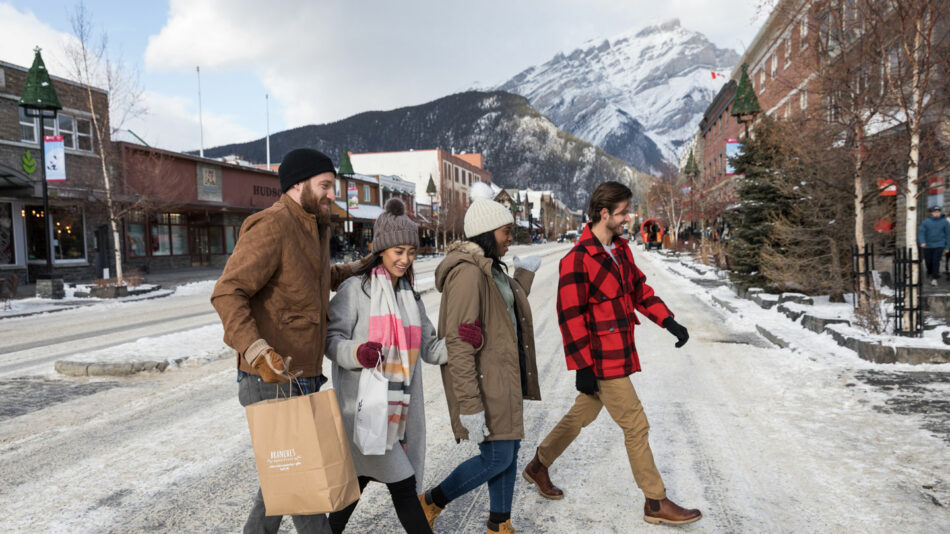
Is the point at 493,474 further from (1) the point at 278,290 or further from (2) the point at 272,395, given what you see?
(1) the point at 278,290

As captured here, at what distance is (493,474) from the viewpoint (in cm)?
289

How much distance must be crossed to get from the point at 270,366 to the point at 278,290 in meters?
0.35

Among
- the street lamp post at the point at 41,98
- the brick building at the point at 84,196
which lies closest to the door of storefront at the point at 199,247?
the brick building at the point at 84,196

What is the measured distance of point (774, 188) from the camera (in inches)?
473

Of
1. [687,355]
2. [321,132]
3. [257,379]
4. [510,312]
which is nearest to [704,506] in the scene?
[510,312]

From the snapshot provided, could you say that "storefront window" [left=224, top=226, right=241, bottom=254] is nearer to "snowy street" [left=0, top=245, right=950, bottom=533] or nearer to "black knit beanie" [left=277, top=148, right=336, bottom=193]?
"snowy street" [left=0, top=245, right=950, bottom=533]

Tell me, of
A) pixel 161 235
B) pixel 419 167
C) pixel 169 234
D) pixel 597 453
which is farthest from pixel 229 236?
pixel 419 167

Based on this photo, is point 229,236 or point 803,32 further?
point 229,236

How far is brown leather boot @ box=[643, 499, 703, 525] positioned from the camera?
10.5 ft

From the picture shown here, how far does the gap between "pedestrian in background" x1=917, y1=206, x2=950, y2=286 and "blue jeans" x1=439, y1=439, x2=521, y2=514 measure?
1329 centimetres

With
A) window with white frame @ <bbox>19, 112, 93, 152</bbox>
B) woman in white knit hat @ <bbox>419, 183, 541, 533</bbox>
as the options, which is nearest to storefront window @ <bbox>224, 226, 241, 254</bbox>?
window with white frame @ <bbox>19, 112, 93, 152</bbox>

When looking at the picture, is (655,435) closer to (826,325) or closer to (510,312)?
(510,312)

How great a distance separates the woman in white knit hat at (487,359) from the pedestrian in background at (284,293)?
606mm

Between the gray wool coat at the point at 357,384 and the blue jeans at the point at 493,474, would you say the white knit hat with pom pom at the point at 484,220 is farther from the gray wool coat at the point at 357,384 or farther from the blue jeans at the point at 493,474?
the blue jeans at the point at 493,474
